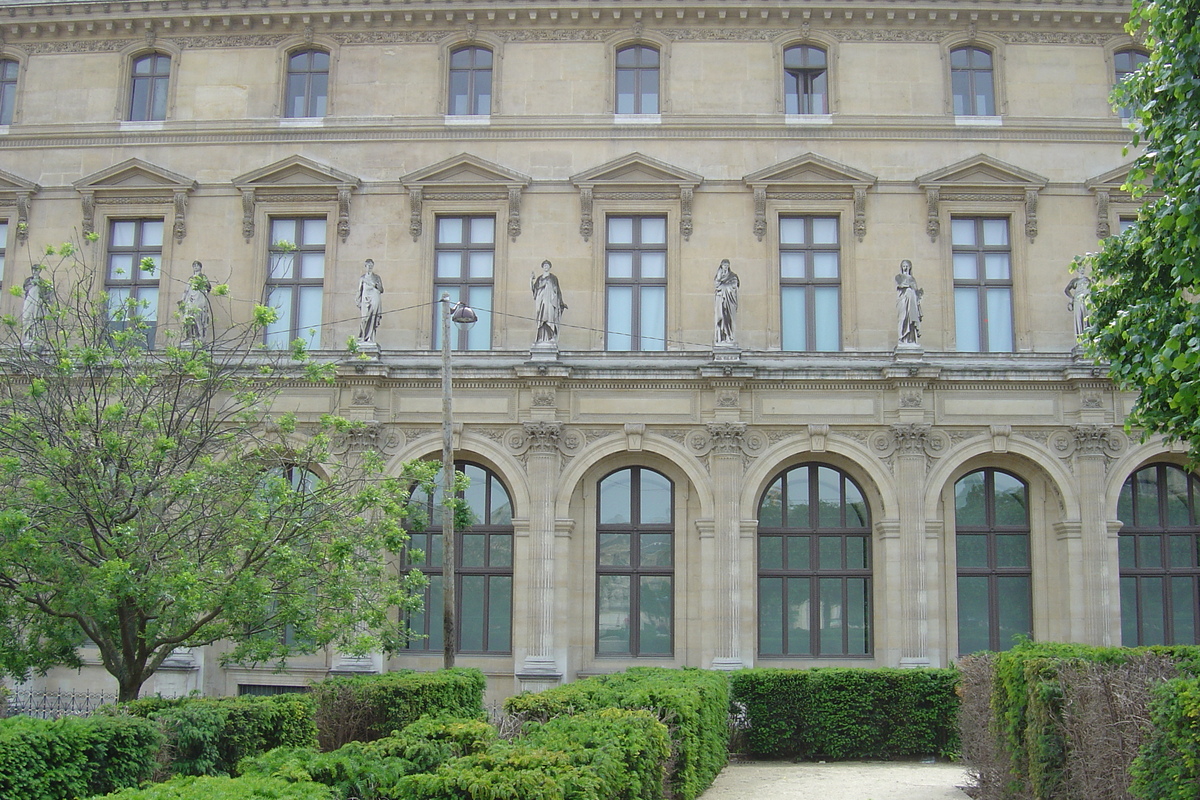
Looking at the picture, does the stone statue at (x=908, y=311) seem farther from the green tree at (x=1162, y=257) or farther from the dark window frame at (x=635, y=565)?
the green tree at (x=1162, y=257)

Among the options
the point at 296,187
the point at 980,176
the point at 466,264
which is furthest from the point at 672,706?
the point at 296,187

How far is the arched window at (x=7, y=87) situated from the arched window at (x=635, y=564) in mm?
17234

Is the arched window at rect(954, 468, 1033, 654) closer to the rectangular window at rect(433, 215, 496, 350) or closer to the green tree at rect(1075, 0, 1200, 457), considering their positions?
the green tree at rect(1075, 0, 1200, 457)

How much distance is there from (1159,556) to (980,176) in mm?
9445

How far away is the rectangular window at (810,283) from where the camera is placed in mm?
27594

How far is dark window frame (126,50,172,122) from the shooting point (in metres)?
29.1

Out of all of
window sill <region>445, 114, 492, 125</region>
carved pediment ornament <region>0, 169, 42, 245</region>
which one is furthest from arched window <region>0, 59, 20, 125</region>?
window sill <region>445, 114, 492, 125</region>

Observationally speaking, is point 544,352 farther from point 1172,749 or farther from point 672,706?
point 1172,749

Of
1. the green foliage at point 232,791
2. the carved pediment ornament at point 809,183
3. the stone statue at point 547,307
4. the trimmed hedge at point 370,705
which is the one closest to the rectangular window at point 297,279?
the stone statue at point 547,307

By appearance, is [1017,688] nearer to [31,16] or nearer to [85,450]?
[85,450]

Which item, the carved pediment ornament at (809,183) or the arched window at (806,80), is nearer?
the carved pediment ornament at (809,183)

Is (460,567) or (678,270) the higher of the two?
(678,270)

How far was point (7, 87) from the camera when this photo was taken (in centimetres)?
2967

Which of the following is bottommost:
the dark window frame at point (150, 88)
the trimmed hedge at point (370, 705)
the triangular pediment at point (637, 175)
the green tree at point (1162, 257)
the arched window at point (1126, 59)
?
the trimmed hedge at point (370, 705)
